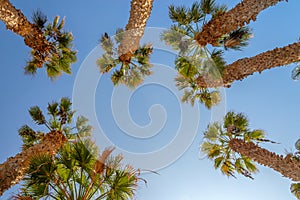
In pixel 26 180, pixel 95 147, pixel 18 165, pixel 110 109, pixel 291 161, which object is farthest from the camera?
pixel 110 109

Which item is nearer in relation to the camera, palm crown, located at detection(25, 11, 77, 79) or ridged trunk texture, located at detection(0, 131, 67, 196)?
ridged trunk texture, located at detection(0, 131, 67, 196)

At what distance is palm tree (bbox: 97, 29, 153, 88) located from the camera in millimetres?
11664

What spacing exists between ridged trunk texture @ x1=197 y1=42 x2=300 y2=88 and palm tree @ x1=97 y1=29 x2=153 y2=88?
9.32ft

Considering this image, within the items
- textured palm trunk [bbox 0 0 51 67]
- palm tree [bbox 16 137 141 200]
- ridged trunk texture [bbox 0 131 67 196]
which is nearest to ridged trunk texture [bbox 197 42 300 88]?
palm tree [bbox 16 137 141 200]

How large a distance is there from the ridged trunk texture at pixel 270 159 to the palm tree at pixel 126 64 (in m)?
4.67

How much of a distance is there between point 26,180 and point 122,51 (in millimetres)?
5806

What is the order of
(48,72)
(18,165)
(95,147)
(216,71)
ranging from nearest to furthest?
(95,147)
(18,165)
(216,71)
(48,72)

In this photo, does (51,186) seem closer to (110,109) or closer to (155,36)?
(110,109)

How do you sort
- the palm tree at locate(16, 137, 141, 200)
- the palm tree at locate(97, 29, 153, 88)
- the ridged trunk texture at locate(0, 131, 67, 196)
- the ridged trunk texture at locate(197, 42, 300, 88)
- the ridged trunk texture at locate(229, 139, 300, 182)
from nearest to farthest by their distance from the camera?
1. the palm tree at locate(16, 137, 141, 200)
2. the ridged trunk texture at locate(0, 131, 67, 196)
3. the ridged trunk texture at locate(229, 139, 300, 182)
4. the ridged trunk texture at locate(197, 42, 300, 88)
5. the palm tree at locate(97, 29, 153, 88)

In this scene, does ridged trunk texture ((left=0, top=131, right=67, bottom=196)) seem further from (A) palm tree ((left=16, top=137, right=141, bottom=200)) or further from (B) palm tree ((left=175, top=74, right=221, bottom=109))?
(B) palm tree ((left=175, top=74, right=221, bottom=109))

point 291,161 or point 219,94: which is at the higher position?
point 219,94

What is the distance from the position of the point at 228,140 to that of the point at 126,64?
16.4ft

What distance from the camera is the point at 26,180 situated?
7.57m

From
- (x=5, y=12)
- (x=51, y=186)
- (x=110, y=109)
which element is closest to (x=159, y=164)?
(x=110, y=109)
